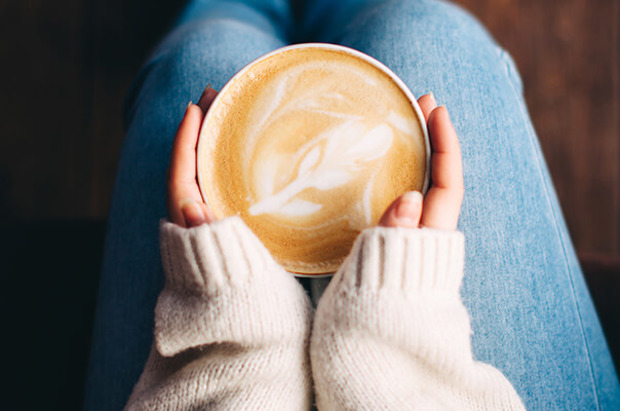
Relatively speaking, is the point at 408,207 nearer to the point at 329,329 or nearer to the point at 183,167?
the point at 329,329

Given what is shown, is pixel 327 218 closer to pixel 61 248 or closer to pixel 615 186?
pixel 61 248

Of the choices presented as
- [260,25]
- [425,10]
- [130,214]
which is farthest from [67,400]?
[425,10]

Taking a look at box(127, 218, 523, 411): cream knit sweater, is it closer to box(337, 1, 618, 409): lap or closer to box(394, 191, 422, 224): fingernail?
box(394, 191, 422, 224): fingernail

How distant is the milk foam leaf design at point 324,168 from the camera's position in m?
0.61

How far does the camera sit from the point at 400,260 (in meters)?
0.52

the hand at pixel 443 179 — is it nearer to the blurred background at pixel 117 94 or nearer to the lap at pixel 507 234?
the lap at pixel 507 234

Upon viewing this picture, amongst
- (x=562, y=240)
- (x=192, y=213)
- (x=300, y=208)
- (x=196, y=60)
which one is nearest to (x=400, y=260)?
(x=300, y=208)

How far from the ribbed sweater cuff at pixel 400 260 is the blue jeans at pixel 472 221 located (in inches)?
6.2

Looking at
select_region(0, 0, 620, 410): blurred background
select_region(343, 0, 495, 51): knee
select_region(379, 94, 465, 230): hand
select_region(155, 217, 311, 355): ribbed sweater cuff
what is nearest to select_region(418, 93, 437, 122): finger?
select_region(379, 94, 465, 230): hand

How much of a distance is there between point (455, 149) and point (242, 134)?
0.97ft

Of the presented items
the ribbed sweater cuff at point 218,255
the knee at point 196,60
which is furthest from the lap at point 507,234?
the ribbed sweater cuff at point 218,255

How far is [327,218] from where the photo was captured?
61cm

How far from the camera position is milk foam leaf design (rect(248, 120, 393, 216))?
61cm

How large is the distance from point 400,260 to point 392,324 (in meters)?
0.08
